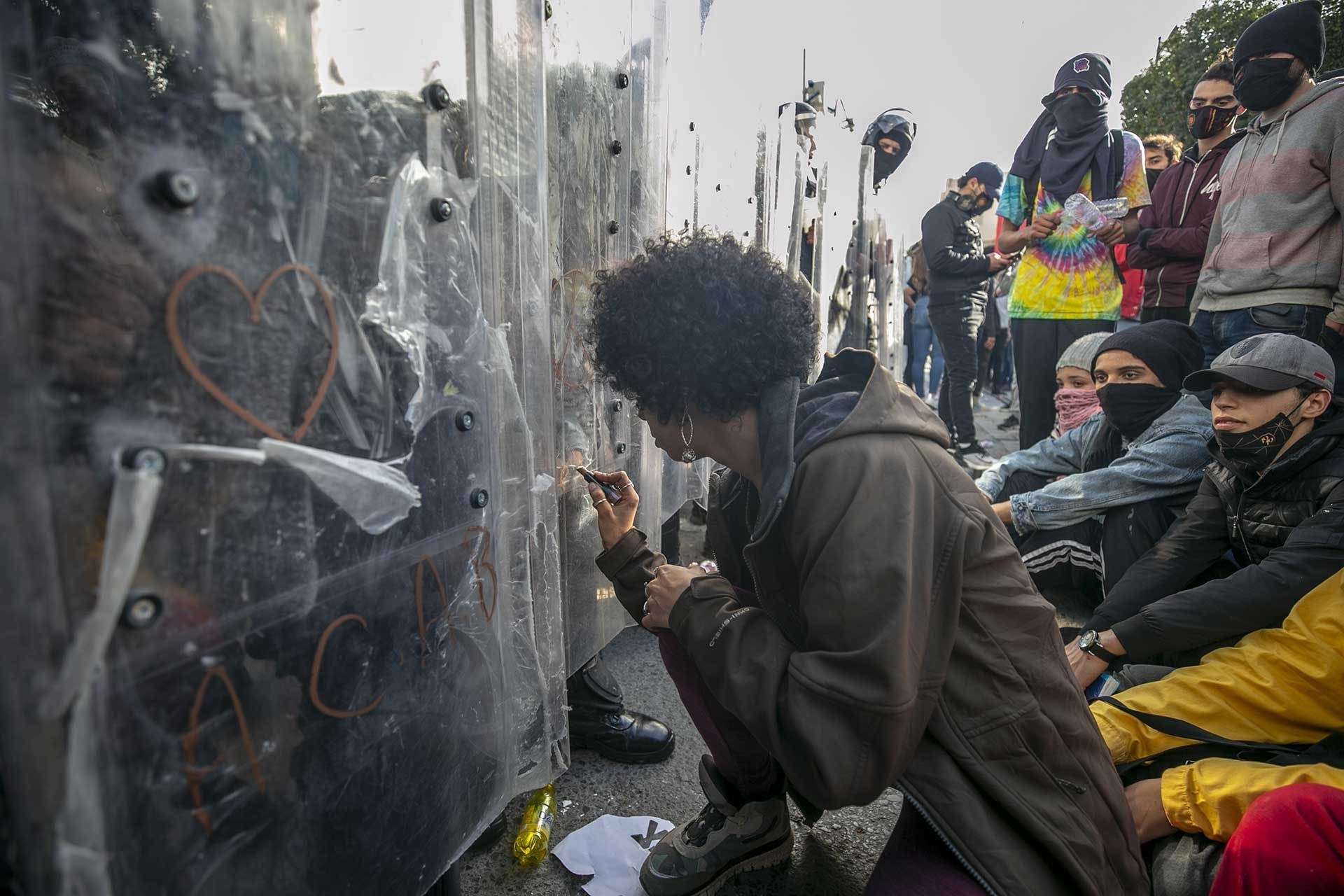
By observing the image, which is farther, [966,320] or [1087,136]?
[966,320]

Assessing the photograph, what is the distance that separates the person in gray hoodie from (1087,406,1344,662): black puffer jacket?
2.29 ft

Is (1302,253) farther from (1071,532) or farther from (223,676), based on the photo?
(223,676)

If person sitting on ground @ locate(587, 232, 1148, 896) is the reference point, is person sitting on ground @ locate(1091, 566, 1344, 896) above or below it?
below

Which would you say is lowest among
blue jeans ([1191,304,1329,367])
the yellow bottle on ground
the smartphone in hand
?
the yellow bottle on ground

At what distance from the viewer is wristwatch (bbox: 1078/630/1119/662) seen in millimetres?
1991

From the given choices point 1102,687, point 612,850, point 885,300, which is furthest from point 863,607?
point 885,300

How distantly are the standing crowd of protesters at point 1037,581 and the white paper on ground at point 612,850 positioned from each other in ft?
0.30

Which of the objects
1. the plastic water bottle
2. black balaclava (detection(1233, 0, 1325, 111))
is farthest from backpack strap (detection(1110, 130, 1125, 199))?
the plastic water bottle

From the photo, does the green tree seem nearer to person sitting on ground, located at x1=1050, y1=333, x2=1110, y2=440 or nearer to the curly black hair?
person sitting on ground, located at x1=1050, y1=333, x2=1110, y2=440

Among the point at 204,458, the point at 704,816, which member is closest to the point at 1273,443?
the point at 704,816

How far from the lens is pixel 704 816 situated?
61.4 inches

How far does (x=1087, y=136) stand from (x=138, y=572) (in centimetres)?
381

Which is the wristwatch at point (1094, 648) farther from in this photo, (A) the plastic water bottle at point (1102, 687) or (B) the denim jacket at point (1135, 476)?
(B) the denim jacket at point (1135, 476)

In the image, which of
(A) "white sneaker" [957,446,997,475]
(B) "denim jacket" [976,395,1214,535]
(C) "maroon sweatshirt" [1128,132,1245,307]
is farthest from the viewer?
(A) "white sneaker" [957,446,997,475]
